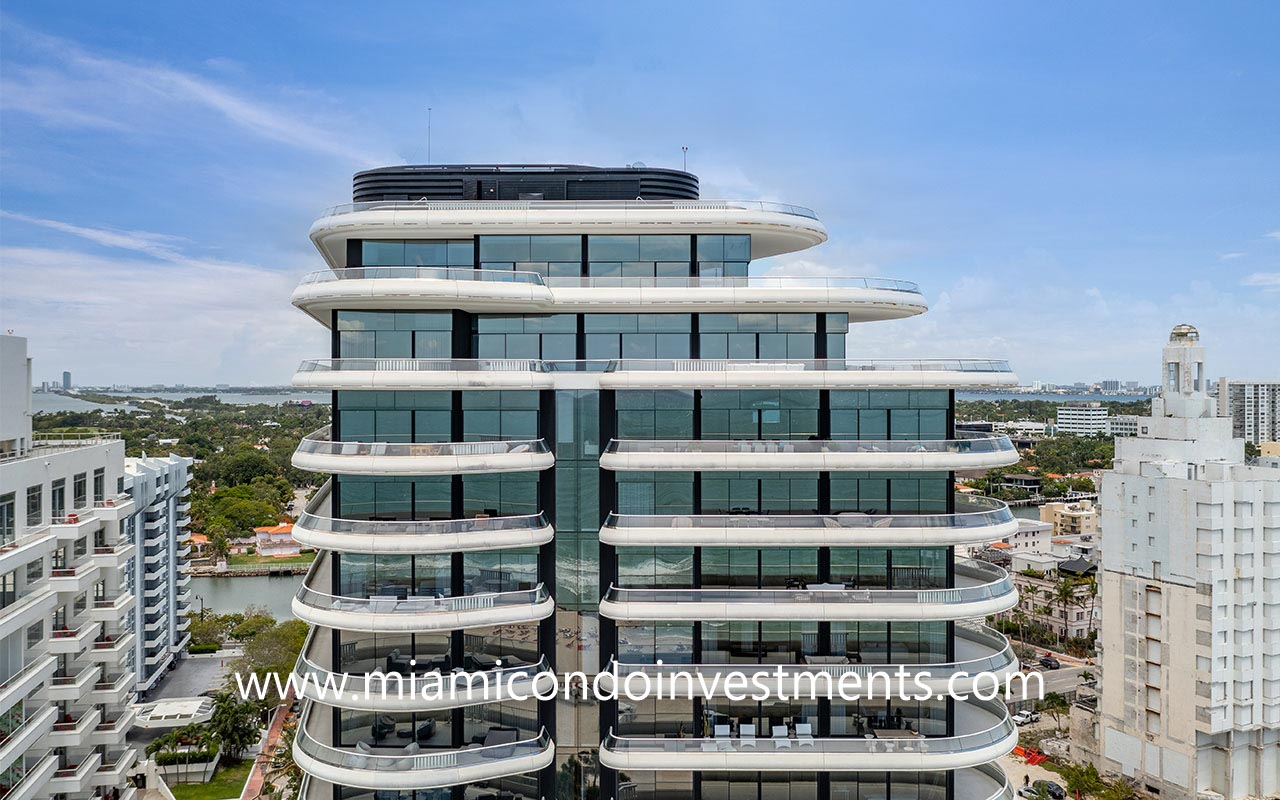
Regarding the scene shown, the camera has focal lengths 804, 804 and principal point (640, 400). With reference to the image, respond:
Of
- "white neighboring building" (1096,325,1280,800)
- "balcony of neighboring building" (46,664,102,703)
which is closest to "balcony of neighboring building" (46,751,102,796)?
"balcony of neighboring building" (46,664,102,703)

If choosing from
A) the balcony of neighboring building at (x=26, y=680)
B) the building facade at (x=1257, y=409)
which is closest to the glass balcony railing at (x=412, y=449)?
the balcony of neighboring building at (x=26, y=680)

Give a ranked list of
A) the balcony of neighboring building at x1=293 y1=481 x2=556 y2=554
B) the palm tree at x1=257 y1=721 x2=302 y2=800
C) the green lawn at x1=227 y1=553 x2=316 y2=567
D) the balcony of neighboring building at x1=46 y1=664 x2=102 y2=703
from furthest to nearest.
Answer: the green lawn at x1=227 y1=553 x2=316 y2=567 < the palm tree at x1=257 y1=721 x2=302 y2=800 < the balcony of neighboring building at x1=46 y1=664 x2=102 y2=703 < the balcony of neighboring building at x1=293 y1=481 x2=556 y2=554

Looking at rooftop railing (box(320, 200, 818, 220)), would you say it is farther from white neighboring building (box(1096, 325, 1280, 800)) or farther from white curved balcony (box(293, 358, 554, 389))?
white neighboring building (box(1096, 325, 1280, 800))

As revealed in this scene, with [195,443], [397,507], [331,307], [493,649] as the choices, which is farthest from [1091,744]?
[195,443]

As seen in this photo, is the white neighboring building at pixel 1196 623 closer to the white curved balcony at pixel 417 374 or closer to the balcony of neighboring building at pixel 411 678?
the balcony of neighboring building at pixel 411 678

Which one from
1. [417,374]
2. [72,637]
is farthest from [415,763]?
[72,637]

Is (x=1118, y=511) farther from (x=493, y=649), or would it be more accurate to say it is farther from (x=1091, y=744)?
(x=493, y=649)

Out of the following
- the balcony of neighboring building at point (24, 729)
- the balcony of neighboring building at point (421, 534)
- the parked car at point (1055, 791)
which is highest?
the balcony of neighboring building at point (421, 534)
